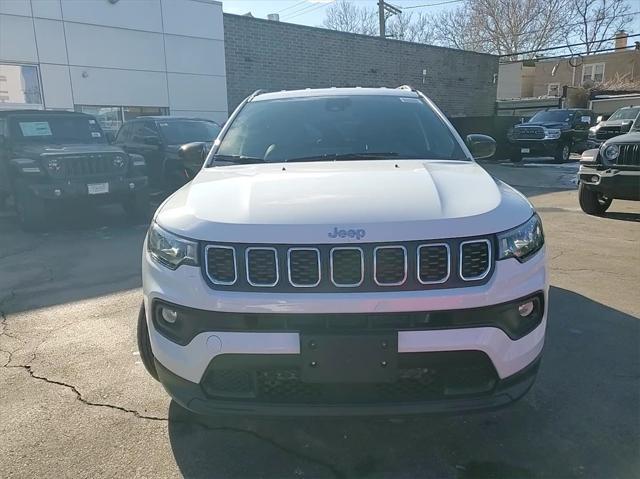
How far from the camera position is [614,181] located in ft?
24.6

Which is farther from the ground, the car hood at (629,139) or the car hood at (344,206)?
the car hood at (344,206)

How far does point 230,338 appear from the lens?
2023 mm

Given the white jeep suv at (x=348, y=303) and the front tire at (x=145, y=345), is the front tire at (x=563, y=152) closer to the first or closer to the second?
the white jeep suv at (x=348, y=303)

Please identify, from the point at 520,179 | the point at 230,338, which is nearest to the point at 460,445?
the point at 230,338

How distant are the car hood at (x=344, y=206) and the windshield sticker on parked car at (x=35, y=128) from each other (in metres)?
7.30

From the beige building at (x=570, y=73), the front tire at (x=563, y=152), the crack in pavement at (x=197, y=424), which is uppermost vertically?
the beige building at (x=570, y=73)

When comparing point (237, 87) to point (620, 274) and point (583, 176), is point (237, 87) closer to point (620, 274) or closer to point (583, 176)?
point (583, 176)

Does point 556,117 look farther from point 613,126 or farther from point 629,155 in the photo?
point 629,155

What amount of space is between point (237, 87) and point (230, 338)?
15583mm

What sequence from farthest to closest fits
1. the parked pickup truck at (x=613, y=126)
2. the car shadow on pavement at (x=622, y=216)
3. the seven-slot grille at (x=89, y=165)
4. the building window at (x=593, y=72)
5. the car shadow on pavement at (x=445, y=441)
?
1. the building window at (x=593, y=72)
2. the parked pickup truck at (x=613, y=126)
3. the car shadow on pavement at (x=622, y=216)
4. the seven-slot grille at (x=89, y=165)
5. the car shadow on pavement at (x=445, y=441)

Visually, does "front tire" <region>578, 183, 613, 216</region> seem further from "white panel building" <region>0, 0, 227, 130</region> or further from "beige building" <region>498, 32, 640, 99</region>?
"beige building" <region>498, 32, 640, 99</region>

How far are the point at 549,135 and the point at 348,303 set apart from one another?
18.8 m

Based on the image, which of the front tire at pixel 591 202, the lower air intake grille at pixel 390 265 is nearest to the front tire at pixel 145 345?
the lower air intake grille at pixel 390 265

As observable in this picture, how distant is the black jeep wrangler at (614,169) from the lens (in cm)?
739
